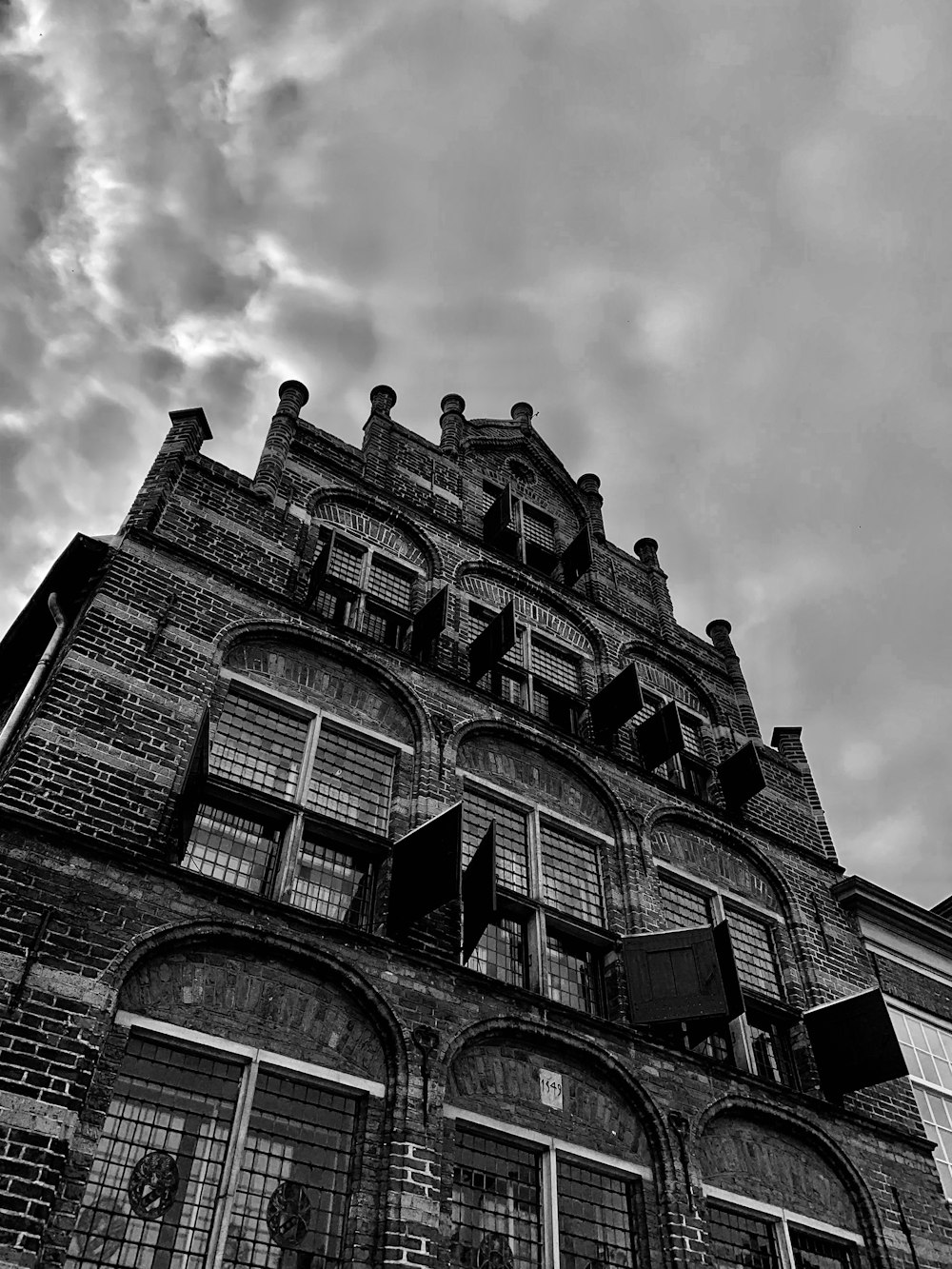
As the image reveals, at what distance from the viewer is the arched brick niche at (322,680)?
10711mm

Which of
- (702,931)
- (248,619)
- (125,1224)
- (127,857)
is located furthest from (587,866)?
(125,1224)

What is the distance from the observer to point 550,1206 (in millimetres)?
8352

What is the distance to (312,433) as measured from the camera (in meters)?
14.9

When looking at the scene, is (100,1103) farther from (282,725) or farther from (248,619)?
(248,619)

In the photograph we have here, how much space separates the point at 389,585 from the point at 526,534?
13.8 feet

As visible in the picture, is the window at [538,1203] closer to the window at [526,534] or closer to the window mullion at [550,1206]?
the window mullion at [550,1206]

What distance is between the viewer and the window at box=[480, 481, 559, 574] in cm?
1596

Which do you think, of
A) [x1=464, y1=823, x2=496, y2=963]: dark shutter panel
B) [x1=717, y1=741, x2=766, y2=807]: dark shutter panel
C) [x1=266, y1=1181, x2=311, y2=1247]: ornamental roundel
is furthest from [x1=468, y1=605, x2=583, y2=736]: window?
[x1=266, y1=1181, x2=311, y2=1247]: ornamental roundel

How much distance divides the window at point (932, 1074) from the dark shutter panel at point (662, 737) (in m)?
4.63

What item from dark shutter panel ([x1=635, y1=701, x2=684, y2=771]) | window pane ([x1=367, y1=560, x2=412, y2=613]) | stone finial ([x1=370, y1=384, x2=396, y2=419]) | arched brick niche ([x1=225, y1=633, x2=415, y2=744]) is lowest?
arched brick niche ([x1=225, y1=633, x2=415, y2=744])

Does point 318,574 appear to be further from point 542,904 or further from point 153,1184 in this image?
point 153,1184

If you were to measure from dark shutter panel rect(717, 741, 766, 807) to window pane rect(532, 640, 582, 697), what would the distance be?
2.52 m

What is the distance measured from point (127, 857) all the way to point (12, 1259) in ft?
9.45

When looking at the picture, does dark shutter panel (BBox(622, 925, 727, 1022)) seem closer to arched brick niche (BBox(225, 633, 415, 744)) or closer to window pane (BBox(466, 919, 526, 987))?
window pane (BBox(466, 919, 526, 987))
